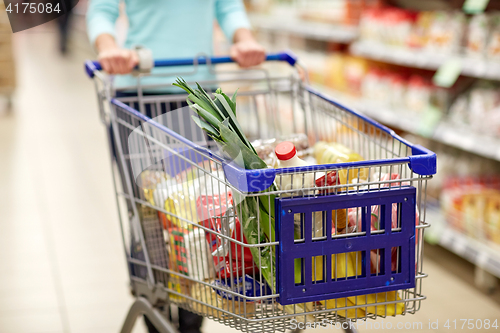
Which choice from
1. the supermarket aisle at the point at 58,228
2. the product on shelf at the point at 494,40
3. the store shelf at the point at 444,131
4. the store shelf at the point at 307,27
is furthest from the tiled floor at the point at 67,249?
the store shelf at the point at 307,27

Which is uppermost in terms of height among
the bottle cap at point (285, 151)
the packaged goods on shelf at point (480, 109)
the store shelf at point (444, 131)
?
the bottle cap at point (285, 151)

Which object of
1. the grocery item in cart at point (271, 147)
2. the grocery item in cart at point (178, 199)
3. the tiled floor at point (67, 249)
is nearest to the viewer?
the grocery item in cart at point (178, 199)

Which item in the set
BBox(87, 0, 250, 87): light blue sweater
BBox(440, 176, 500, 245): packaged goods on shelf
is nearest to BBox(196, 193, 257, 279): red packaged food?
BBox(87, 0, 250, 87): light blue sweater

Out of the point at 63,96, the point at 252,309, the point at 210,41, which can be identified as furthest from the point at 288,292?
the point at 63,96

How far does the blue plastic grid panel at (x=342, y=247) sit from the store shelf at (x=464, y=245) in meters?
1.40

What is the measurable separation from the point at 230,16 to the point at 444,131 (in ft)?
4.55

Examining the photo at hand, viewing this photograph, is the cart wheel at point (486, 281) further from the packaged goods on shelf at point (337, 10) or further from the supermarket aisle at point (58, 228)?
the packaged goods on shelf at point (337, 10)

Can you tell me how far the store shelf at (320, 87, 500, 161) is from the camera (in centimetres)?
238

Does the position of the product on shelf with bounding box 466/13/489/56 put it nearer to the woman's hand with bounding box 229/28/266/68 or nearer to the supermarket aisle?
the woman's hand with bounding box 229/28/266/68

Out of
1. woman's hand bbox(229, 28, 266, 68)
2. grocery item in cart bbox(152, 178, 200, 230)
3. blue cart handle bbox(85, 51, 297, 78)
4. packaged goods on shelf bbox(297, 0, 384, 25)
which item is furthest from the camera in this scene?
packaged goods on shelf bbox(297, 0, 384, 25)

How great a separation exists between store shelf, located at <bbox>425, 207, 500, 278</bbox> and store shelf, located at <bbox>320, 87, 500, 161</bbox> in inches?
15.8

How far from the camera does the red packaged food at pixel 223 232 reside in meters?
1.08

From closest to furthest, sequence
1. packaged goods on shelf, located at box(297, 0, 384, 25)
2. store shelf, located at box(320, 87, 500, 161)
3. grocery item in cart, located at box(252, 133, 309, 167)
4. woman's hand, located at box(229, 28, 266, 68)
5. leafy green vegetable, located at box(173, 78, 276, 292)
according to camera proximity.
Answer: leafy green vegetable, located at box(173, 78, 276, 292), grocery item in cart, located at box(252, 133, 309, 167), woman's hand, located at box(229, 28, 266, 68), store shelf, located at box(320, 87, 500, 161), packaged goods on shelf, located at box(297, 0, 384, 25)

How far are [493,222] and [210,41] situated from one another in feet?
5.01
